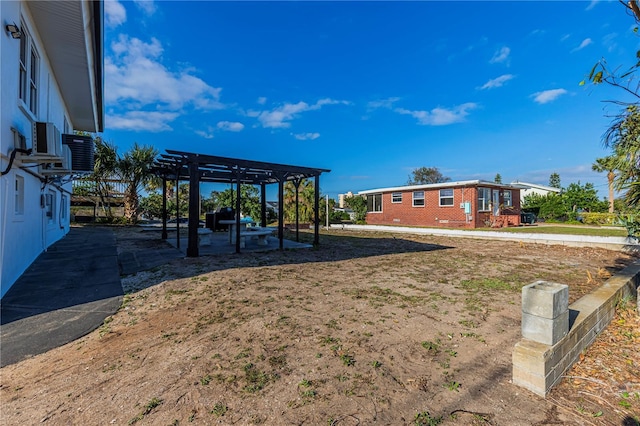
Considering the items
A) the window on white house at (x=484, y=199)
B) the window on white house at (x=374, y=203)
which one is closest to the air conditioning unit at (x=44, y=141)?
the window on white house at (x=484, y=199)

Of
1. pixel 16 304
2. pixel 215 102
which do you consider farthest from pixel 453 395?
pixel 215 102

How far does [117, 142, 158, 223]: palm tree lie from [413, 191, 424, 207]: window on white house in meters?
18.8

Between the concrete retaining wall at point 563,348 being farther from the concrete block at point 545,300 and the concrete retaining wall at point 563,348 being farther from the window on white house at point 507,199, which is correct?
the window on white house at point 507,199

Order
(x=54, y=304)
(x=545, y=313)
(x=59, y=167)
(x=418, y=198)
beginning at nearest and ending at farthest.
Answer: (x=545, y=313)
(x=54, y=304)
(x=59, y=167)
(x=418, y=198)

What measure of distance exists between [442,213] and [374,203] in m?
6.08

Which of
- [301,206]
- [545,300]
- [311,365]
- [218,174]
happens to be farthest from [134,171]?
[545,300]

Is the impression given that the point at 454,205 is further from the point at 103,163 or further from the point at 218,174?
the point at 103,163

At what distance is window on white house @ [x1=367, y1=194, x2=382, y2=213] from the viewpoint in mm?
22828

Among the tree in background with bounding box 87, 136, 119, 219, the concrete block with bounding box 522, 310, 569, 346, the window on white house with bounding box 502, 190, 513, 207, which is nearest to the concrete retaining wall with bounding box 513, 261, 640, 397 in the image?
the concrete block with bounding box 522, 310, 569, 346

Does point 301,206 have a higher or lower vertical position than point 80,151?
lower

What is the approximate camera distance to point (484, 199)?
1777 cm

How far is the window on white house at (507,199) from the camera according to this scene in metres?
19.2

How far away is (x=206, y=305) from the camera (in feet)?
13.4

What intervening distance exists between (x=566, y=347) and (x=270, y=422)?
2.55 metres
